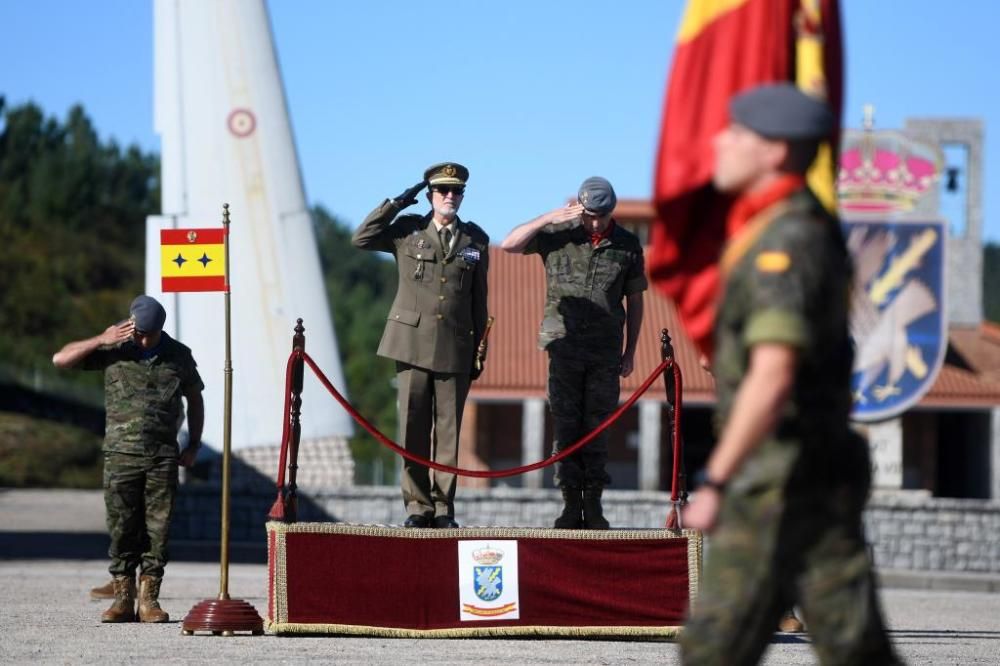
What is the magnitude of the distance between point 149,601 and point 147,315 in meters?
1.78

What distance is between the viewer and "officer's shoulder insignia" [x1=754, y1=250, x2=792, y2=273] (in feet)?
15.0

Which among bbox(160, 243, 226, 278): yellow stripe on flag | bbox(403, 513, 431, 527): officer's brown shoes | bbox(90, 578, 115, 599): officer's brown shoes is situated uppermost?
bbox(160, 243, 226, 278): yellow stripe on flag

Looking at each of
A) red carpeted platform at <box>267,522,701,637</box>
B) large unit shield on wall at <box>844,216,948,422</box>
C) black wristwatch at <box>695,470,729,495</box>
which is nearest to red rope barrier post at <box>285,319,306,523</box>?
red carpeted platform at <box>267,522,701,637</box>

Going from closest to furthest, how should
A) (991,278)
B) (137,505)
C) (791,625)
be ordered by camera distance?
(137,505) → (791,625) → (991,278)

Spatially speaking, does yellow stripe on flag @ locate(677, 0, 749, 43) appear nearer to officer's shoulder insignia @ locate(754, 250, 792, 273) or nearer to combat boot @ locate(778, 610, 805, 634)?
officer's shoulder insignia @ locate(754, 250, 792, 273)

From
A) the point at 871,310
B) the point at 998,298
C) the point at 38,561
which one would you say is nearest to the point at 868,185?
the point at 871,310

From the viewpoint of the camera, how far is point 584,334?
35.0ft


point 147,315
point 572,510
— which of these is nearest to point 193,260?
point 147,315

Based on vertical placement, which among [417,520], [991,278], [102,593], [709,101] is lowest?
[102,593]

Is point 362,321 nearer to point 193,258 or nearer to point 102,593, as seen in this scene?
point 102,593

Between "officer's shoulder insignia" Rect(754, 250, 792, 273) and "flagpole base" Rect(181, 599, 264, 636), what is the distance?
625 cm

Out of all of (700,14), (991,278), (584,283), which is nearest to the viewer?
(700,14)

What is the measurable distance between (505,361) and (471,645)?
26.4 metres

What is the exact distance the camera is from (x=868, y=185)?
29.0 m
